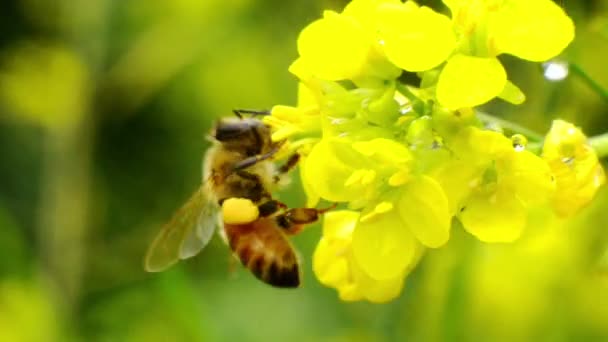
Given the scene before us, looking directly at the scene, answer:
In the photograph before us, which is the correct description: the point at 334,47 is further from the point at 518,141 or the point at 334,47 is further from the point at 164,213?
the point at 164,213

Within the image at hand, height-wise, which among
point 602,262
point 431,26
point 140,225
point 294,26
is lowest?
point 140,225

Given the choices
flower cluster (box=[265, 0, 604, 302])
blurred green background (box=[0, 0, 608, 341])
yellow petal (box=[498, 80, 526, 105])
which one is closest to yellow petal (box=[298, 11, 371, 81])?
flower cluster (box=[265, 0, 604, 302])

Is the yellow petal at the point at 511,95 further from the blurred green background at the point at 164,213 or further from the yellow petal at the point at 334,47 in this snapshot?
the blurred green background at the point at 164,213

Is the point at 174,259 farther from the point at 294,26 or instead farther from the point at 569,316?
the point at 294,26

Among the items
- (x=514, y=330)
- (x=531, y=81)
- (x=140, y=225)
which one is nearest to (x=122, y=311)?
(x=140, y=225)

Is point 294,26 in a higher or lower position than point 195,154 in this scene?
higher

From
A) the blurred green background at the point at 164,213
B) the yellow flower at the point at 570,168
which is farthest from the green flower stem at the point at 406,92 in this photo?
the blurred green background at the point at 164,213
